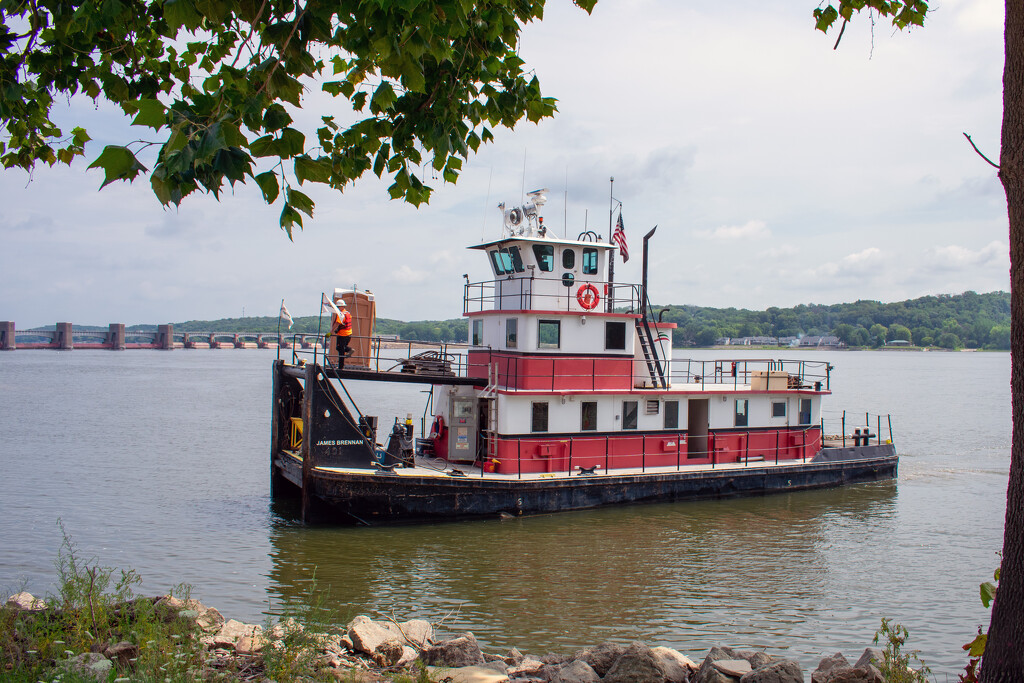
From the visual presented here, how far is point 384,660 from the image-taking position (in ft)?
28.1

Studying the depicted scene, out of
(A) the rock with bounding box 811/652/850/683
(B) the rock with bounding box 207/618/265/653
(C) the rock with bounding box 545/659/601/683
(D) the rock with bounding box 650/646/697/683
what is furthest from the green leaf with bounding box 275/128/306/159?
(A) the rock with bounding box 811/652/850/683

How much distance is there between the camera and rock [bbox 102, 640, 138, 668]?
7262 millimetres

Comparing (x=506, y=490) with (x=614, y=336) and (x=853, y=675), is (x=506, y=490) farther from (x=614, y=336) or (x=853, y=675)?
(x=853, y=675)

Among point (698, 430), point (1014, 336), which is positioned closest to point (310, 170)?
point (1014, 336)

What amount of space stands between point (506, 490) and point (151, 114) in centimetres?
1537

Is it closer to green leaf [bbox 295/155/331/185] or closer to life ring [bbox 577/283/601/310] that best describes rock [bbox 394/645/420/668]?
green leaf [bbox 295/155/331/185]

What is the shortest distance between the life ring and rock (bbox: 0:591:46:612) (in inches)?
526

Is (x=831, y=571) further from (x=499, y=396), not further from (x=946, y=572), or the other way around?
(x=499, y=396)

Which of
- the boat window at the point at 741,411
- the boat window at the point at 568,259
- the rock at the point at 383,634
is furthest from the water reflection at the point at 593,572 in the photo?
the boat window at the point at 568,259

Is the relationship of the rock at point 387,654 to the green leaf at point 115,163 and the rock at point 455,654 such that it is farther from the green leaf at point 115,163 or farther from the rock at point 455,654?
the green leaf at point 115,163

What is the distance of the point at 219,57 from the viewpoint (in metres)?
5.88

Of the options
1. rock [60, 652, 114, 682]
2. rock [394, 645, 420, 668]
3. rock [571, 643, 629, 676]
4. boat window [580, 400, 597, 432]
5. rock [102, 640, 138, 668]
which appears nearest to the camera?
rock [60, 652, 114, 682]

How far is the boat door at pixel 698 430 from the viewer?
2166 centimetres

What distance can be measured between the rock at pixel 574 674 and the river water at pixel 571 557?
275 cm
